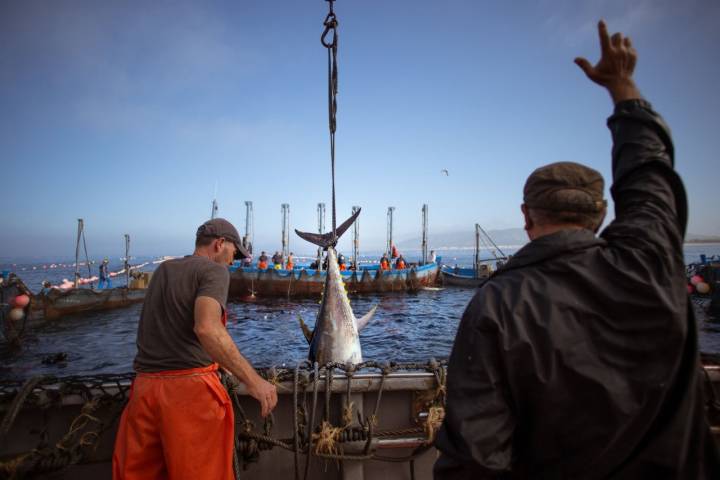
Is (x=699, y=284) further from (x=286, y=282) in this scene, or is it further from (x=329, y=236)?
(x=286, y=282)

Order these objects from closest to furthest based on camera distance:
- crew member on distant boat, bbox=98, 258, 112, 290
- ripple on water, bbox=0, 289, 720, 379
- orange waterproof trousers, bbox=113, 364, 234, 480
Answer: orange waterproof trousers, bbox=113, 364, 234, 480 < ripple on water, bbox=0, 289, 720, 379 < crew member on distant boat, bbox=98, 258, 112, 290

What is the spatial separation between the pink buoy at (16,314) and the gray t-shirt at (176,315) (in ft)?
42.7

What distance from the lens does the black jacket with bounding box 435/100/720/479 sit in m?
1.18

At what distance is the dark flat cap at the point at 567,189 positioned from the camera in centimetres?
141

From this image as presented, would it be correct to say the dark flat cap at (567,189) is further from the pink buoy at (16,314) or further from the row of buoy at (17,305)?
the pink buoy at (16,314)

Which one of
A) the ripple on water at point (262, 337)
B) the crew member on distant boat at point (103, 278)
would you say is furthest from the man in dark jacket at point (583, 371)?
the crew member on distant boat at point (103, 278)

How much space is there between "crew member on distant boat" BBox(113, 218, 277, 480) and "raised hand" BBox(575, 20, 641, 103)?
2.36 m

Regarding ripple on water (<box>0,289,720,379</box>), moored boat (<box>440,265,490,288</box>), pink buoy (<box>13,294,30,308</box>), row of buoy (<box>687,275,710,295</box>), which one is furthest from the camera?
moored boat (<box>440,265,490,288</box>)

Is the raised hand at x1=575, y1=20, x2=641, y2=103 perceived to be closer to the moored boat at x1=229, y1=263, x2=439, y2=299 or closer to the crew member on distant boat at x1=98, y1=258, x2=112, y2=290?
the moored boat at x1=229, y1=263, x2=439, y2=299

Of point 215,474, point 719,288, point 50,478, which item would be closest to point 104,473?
point 50,478

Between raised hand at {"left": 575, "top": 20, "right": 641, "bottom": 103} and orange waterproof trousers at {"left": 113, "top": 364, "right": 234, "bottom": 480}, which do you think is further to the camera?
orange waterproof trousers at {"left": 113, "top": 364, "right": 234, "bottom": 480}

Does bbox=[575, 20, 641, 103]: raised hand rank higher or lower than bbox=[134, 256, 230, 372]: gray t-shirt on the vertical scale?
higher

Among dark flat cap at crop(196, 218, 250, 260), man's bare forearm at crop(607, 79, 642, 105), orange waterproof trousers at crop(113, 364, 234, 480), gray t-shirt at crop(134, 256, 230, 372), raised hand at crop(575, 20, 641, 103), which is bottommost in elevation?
orange waterproof trousers at crop(113, 364, 234, 480)

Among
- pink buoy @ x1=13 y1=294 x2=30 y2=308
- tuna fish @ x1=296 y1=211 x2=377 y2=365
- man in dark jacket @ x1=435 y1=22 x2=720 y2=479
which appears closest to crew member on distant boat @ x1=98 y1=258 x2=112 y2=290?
pink buoy @ x1=13 y1=294 x2=30 y2=308
